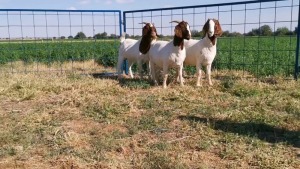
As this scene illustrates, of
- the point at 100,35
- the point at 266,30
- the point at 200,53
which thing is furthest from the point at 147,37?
the point at 100,35

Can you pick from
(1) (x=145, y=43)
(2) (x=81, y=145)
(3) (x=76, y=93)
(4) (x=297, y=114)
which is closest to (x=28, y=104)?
(3) (x=76, y=93)

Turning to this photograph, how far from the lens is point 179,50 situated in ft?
24.3

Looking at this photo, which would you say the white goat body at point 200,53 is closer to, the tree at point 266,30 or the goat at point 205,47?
the goat at point 205,47

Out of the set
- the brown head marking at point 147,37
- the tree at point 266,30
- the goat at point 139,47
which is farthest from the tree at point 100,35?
the tree at point 266,30

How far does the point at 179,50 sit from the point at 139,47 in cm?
138

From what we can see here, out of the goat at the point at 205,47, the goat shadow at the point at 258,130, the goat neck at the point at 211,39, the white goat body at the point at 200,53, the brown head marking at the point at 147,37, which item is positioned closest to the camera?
the goat shadow at the point at 258,130

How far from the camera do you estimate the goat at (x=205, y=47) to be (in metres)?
7.34

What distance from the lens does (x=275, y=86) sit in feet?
24.6

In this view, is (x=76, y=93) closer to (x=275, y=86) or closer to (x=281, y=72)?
(x=275, y=86)

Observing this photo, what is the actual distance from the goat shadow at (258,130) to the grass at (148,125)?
0.01m

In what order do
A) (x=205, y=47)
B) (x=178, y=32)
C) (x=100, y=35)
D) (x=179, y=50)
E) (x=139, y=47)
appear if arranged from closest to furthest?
(x=178, y=32) < (x=179, y=50) < (x=205, y=47) < (x=139, y=47) < (x=100, y=35)

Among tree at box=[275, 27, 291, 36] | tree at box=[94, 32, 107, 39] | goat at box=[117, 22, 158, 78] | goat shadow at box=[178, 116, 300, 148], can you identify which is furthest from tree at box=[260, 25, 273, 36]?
tree at box=[94, 32, 107, 39]

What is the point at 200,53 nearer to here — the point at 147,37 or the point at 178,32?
the point at 178,32

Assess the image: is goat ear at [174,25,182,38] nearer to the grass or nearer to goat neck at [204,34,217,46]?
goat neck at [204,34,217,46]
